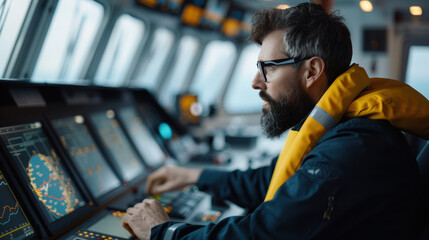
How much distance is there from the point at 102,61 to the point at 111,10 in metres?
0.59

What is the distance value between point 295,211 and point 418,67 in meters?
2.51

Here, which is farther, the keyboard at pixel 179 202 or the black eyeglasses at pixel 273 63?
the keyboard at pixel 179 202

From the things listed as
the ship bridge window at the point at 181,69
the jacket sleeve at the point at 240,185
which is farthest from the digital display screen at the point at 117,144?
the ship bridge window at the point at 181,69

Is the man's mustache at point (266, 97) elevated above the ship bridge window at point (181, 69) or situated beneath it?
situated beneath

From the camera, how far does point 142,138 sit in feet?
7.39

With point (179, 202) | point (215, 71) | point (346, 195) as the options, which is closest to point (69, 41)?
Result: point (179, 202)

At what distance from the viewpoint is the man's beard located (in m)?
1.31

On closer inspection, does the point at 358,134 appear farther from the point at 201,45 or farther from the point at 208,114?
the point at 201,45

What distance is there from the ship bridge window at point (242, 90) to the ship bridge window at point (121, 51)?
2722 millimetres

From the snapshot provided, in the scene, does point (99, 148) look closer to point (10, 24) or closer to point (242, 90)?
point (10, 24)

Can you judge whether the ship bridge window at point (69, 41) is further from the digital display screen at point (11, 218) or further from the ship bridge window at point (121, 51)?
the digital display screen at point (11, 218)

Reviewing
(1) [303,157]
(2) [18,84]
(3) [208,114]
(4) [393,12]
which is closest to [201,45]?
(3) [208,114]

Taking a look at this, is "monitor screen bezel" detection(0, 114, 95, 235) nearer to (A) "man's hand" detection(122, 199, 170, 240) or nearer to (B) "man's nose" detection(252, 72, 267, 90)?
(A) "man's hand" detection(122, 199, 170, 240)

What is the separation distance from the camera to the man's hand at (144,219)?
1.20m
